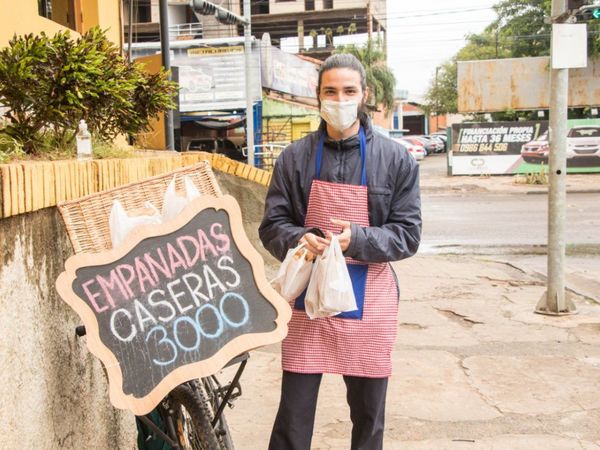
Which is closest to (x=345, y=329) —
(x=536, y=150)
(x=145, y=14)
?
(x=536, y=150)

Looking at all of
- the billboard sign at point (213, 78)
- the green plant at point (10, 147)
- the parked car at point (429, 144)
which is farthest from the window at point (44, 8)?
the parked car at point (429, 144)

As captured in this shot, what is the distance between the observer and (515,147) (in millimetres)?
27797

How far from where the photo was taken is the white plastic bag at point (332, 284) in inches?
116

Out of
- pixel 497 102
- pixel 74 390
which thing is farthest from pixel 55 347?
pixel 497 102

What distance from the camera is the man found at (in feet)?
10.3

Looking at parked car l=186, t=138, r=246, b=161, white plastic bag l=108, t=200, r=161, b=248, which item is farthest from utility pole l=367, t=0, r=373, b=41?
white plastic bag l=108, t=200, r=161, b=248

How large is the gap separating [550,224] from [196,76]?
2874 cm

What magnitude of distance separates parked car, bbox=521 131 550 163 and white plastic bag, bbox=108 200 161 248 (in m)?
25.5

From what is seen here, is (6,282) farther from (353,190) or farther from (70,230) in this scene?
(353,190)

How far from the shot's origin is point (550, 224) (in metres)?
7.46

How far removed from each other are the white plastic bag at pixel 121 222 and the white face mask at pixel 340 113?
83 cm

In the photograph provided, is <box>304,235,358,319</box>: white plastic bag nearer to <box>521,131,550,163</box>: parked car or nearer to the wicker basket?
the wicker basket

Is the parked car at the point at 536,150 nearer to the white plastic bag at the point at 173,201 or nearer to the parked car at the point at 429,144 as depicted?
the white plastic bag at the point at 173,201

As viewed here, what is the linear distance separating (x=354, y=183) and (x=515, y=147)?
25.8m
